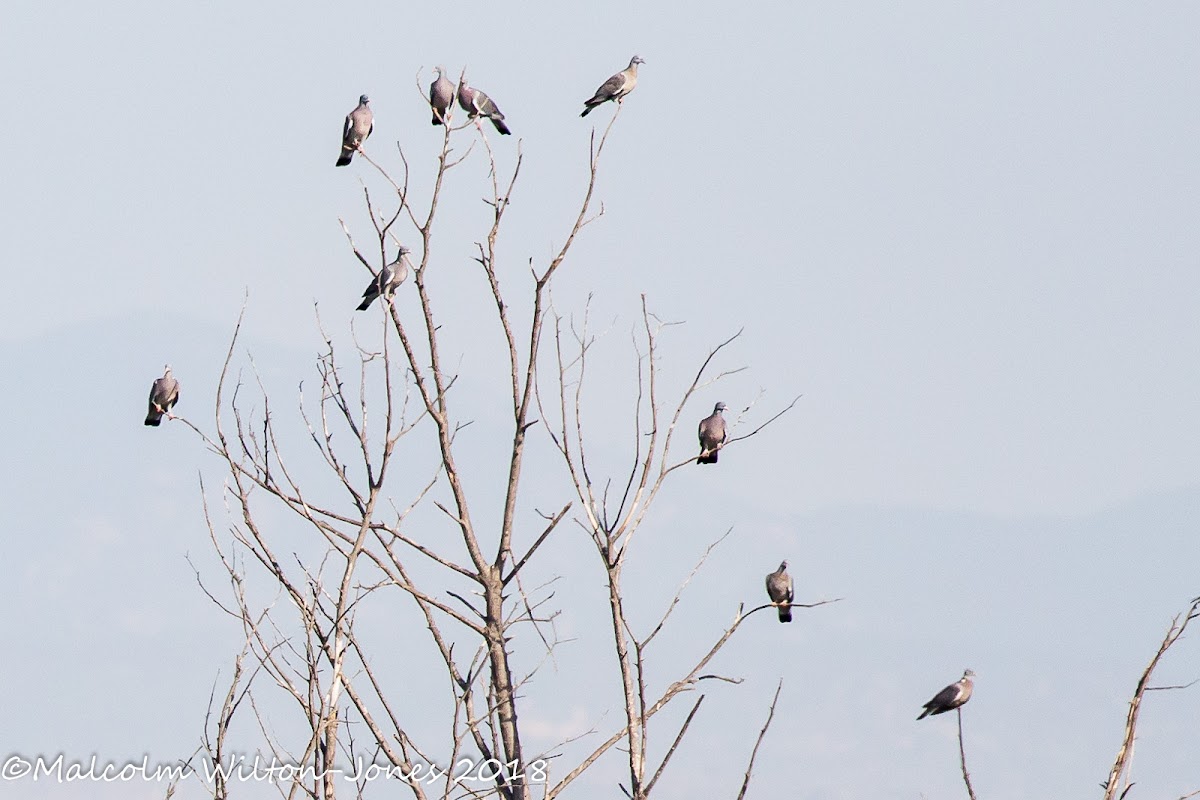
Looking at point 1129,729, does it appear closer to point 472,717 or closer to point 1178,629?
point 1178,629

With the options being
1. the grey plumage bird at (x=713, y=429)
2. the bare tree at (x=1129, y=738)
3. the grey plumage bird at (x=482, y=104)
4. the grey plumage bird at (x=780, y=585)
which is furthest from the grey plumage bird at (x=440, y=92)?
the bare tree at (x=1129, y=738)

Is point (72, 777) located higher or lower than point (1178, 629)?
higher

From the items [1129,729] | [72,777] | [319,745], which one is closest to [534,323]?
[319,745]

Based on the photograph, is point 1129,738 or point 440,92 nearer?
point 1129,738

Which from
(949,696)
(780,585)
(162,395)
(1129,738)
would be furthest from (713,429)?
(1129,738)

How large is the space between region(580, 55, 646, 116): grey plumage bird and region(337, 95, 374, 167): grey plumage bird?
1.94 meters

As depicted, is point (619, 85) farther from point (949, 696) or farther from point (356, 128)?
point (949, 696)

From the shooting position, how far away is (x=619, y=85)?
1375cm

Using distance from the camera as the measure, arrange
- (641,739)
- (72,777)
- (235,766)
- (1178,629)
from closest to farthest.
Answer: (641,739), (1178,629), (235,766), (72,777)

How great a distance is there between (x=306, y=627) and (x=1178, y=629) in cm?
297

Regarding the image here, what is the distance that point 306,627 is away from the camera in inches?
287

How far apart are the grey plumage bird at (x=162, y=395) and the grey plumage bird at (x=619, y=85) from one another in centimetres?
335

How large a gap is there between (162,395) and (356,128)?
10.3 feet

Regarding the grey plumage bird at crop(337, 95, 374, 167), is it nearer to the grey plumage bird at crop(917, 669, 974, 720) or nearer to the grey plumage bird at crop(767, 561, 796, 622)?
the grey plumage bird at crop(767, 561, 796, 622)
